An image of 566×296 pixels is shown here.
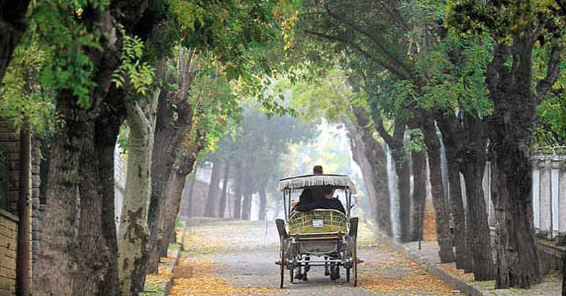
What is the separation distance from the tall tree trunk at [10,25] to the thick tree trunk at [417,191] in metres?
22.4

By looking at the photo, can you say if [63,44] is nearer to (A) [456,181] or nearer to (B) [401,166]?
(A) [456,181]

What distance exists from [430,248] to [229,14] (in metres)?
16.5

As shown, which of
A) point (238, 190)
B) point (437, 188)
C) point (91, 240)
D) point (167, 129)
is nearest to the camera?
point (91, 240)

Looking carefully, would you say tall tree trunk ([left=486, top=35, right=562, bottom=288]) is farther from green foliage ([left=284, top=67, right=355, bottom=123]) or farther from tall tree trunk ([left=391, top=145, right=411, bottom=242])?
green foliage ([left=284, top=67, right=355, bottom=123])

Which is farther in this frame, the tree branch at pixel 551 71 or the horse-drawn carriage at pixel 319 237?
the horse-drawn carriage at pixel 319 237

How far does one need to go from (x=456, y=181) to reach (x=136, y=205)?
8.35 metres

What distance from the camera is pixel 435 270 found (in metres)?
24.3

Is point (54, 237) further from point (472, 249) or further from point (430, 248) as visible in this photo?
point (430, 248)

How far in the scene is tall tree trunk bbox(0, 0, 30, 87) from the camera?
30.0 feet

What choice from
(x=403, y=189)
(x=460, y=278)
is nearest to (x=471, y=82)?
(x=460, y=278)

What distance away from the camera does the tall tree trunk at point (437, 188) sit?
81.5 ft

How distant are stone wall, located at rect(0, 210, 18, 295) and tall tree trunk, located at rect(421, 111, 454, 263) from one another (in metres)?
9.82

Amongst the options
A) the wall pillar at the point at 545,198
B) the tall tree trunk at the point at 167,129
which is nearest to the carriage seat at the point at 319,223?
the tall tree trunk at the point at 167,129

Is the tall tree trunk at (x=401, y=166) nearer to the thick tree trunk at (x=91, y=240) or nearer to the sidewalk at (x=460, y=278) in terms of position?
the sidewalk at (x=460, y=278)
